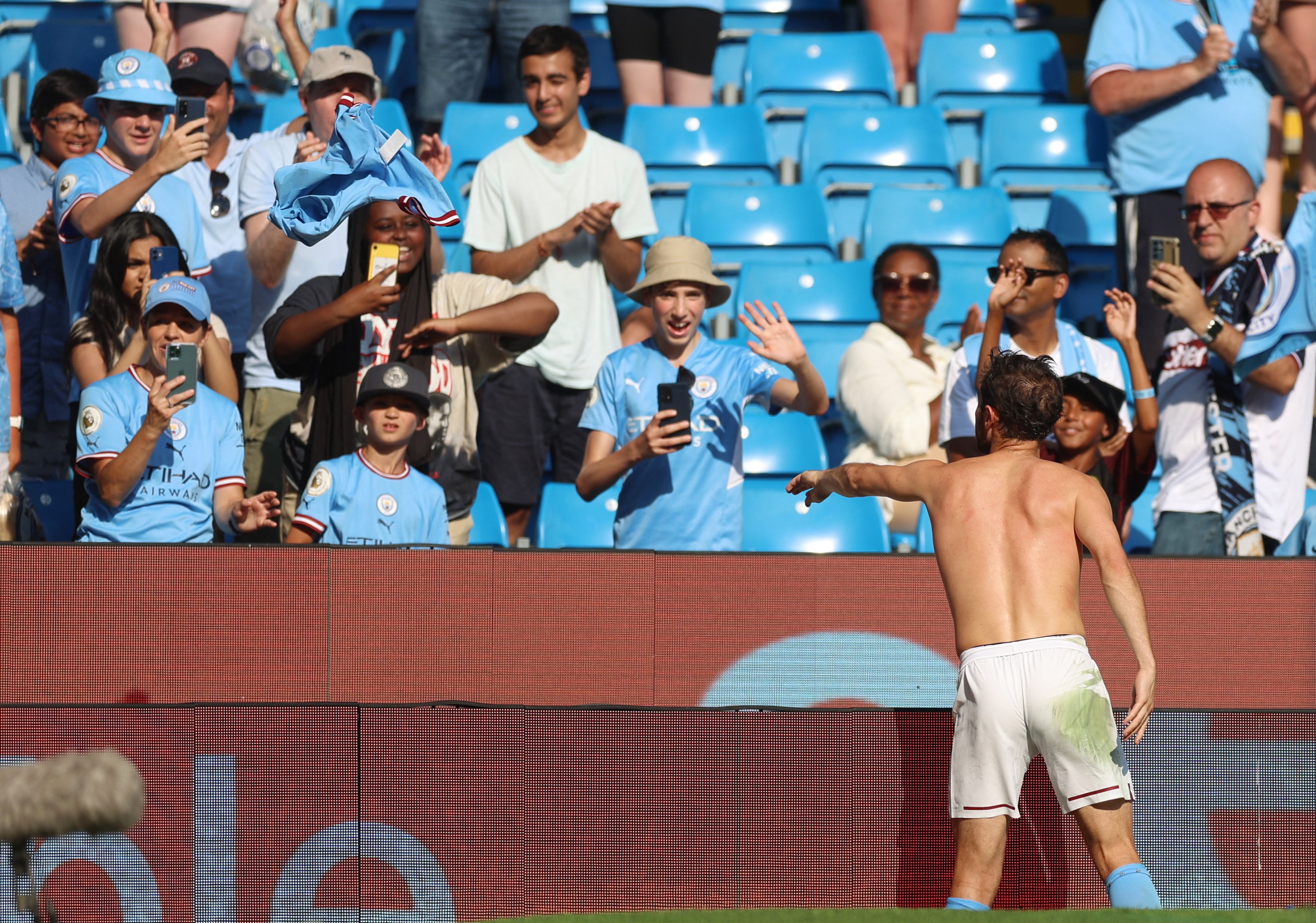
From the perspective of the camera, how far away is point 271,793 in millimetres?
4727

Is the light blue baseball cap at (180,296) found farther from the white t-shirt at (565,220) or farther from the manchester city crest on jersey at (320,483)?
the white t-shirt at (565,220)

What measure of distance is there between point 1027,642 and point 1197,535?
87.5 inches

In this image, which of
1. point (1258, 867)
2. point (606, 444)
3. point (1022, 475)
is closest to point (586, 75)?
point (606, 444)

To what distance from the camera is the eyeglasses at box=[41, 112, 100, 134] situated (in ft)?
23.9

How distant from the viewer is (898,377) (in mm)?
6895

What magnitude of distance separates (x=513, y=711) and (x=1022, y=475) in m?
1.61

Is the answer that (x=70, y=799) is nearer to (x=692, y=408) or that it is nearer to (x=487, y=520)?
(x=692, y=408)

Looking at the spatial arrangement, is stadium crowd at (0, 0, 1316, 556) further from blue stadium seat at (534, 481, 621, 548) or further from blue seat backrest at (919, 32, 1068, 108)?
blue seat backrest at (919, 32, 1068, 108)

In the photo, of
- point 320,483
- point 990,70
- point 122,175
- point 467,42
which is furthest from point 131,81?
point 990,70

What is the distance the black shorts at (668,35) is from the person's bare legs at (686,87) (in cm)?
3

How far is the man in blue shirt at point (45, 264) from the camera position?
23.2ft

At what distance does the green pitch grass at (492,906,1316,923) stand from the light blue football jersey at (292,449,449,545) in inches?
61.3

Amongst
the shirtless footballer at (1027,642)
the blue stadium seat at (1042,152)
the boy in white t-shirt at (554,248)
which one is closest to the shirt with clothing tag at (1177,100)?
the blue stadium seat at (1042,152)

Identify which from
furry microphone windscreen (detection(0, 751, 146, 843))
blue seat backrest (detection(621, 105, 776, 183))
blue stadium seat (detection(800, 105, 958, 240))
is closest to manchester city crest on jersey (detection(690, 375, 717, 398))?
blue seat backrest (detection(621, 105, 776, 183))
